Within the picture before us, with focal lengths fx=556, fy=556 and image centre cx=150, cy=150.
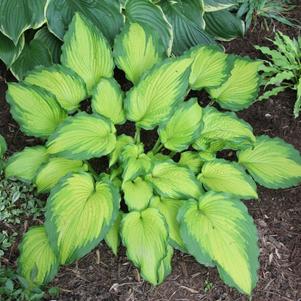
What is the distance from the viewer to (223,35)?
10.1 ft

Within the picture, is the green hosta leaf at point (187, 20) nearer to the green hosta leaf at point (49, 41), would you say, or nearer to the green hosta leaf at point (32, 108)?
the green hosta leaf at point (49, 41)

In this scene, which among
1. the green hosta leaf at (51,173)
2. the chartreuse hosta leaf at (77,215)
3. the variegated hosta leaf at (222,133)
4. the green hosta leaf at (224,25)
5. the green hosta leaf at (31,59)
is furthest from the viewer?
the green hosta leaf at (224,25)

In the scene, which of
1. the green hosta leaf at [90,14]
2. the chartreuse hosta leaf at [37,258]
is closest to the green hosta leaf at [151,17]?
the green hosta leaf at [90,14]

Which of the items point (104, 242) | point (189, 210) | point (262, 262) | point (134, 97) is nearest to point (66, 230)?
point (104, 242)

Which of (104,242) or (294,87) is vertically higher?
(294,87)

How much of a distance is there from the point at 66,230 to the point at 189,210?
51 cm

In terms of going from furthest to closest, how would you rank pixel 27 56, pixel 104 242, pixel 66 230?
pixel 27 56 < pixel 104 242 < pixel 66 230

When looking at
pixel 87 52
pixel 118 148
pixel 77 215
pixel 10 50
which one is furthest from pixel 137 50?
pixel 77 215

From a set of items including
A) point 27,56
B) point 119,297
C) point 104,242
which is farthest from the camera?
point 27,56

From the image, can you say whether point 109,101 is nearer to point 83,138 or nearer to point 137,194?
point 83,138

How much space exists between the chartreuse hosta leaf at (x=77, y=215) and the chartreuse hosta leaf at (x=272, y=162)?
70 cm

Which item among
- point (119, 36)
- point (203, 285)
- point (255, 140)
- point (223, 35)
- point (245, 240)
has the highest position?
point (119, 36)

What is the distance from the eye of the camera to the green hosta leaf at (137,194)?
7.64 ft

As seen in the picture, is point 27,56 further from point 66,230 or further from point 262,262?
point 262,262
